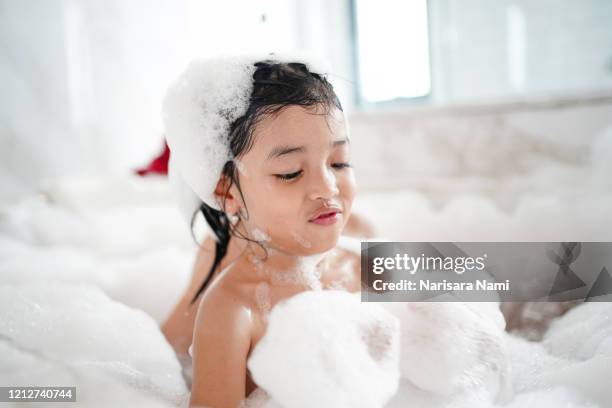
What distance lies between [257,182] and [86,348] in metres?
0.38

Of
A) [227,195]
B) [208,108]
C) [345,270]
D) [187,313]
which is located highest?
[208,108]

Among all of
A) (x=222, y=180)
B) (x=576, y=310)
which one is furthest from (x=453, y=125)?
(x=222, y=180)

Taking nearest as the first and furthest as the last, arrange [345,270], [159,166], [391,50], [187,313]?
[345,270] → [187,313] → [159,166] → [391,50]

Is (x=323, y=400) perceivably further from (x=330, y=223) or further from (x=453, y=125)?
(x=453, y=125)

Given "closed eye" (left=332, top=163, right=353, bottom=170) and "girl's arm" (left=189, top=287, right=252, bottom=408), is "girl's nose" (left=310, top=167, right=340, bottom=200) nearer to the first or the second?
"closed eye" (left=332, top=163, right=353, bottom=170)

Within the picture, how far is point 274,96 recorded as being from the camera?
764 mm

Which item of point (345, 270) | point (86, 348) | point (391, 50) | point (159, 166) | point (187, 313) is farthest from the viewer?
point (391, 50)

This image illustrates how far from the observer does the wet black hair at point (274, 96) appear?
2.50ft

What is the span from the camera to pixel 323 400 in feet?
2.15

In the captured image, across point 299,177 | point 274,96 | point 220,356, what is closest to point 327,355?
point 220,356

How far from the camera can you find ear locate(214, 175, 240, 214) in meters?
0.83

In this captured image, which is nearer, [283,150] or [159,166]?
[283,150]

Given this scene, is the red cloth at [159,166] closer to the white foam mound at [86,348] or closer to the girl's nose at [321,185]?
the white foam mound at [86,348]

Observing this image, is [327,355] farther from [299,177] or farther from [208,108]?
[208,108]
